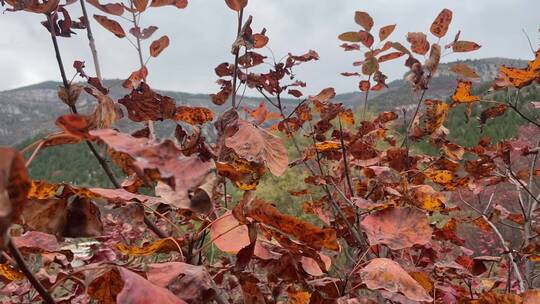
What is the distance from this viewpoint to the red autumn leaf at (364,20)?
172 centimetres

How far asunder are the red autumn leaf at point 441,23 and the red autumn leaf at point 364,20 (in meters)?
0.22

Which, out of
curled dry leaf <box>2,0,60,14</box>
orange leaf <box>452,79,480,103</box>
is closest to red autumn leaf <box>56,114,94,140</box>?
curled dry leaf <box>2,0,60,14</box>

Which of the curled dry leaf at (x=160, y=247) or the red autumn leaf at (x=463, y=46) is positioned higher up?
the red autumn leaf at (x=463, y=46)

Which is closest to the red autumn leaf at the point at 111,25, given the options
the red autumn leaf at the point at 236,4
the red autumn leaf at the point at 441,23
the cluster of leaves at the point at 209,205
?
the cluster of leaves at the point at 209,205

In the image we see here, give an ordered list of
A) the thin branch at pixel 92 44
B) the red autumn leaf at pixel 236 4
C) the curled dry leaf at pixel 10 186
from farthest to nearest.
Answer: the thin branch at pixel 92 44 < the red autumn leaf at pixel 236 4 < the curled dry leaf at pixel 10 186

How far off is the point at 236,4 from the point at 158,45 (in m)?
0.51

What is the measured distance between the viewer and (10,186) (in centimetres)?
37

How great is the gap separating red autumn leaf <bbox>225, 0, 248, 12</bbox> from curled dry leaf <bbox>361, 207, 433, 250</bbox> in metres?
0.57

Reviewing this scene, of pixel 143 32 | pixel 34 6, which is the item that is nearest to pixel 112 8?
pixel 143 32

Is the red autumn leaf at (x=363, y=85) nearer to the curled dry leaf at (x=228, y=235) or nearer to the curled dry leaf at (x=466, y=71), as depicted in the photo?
the curled dry leaf at (x=466, y=71)

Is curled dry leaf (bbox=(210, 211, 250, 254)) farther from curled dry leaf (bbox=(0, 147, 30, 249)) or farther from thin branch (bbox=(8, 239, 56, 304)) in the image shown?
curled dry leaf (bbox=(0, 147, 30, 249))

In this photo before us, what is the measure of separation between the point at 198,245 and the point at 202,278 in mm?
205

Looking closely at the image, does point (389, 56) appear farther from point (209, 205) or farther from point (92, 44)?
point (209, 205)

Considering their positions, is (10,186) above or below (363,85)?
below
